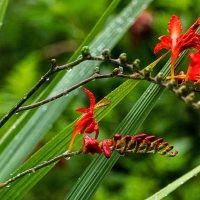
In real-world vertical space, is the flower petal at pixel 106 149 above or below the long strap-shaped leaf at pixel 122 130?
below

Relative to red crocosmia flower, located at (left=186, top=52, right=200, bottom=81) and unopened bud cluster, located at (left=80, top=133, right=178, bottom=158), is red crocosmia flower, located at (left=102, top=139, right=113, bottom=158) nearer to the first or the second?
unopened bud cluster, located at (left=80, top=133, right=178, bottom=158)

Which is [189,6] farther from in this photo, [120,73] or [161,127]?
[120,73]

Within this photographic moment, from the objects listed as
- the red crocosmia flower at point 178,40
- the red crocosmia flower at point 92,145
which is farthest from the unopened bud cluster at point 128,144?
the red crocosmia flower at point 178,40

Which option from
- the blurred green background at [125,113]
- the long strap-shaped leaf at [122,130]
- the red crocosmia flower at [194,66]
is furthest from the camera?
the blurred green background at [125,113]

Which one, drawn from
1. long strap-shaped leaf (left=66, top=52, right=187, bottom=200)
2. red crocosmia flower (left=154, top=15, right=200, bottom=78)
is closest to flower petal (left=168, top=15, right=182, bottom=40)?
red crocosmia flower (left=154, top=15, right=200, bottom=78)

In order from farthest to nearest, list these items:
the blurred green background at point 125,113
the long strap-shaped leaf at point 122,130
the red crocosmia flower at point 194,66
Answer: the blurred green background at point 125,113 → the long strap-shaped leaf at point 122,130 → the red crocosmia flower at point 194,66

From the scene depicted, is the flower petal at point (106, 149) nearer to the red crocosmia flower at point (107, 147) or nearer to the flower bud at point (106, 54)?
the red crocosmia flower at point (107, 147)

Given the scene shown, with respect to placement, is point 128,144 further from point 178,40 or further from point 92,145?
point 178,40
